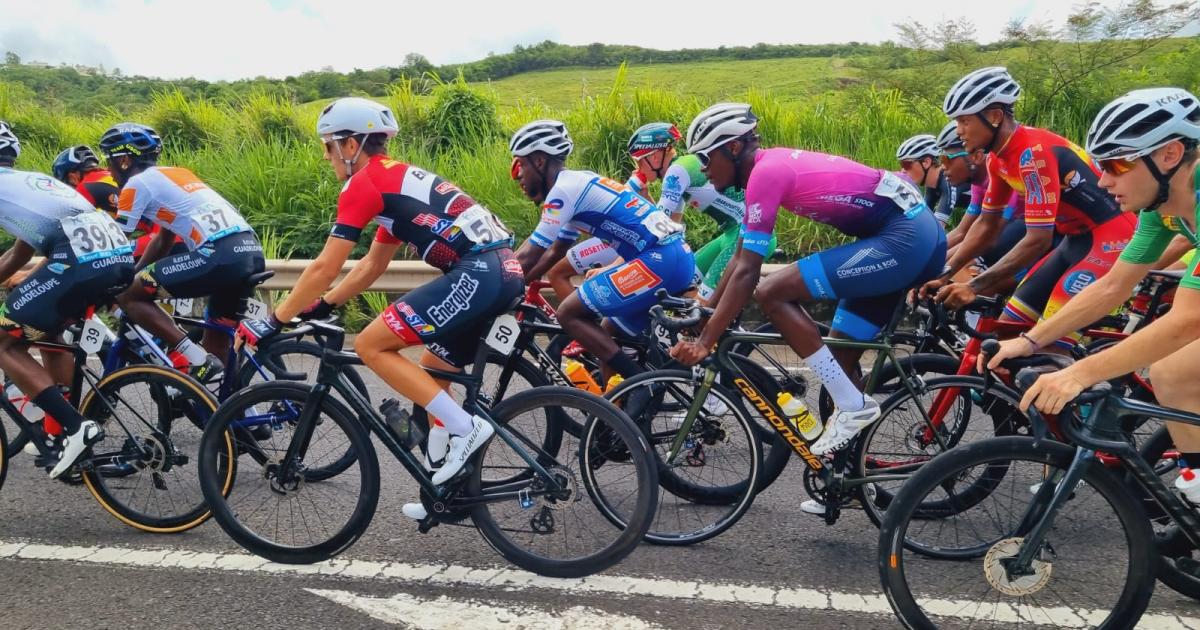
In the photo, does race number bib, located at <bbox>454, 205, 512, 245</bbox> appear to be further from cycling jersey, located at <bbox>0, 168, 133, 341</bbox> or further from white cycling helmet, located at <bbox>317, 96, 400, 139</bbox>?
cycling jersey, located at <bbox>0, 168, 133, 341</bbox>

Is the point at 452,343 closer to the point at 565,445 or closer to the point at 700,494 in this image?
the point at 565,445

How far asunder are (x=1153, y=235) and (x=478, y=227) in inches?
107

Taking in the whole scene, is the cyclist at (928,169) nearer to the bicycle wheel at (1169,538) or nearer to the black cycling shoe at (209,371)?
the bicycle wheel at (1169,538)

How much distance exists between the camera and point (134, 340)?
190 inches

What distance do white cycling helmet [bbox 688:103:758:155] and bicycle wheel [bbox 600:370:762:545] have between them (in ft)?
3.69

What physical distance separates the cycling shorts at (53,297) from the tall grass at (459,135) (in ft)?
19.1

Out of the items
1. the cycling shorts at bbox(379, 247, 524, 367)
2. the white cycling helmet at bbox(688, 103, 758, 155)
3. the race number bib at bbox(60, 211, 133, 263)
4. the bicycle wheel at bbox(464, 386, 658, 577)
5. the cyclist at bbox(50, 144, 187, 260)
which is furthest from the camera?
the cyclist at bbox(50, 144, 187, 260)

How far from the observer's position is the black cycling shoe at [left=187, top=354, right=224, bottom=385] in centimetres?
516

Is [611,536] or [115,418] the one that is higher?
[115,418]

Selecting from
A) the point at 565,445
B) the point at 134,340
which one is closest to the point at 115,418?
the point at 134,340

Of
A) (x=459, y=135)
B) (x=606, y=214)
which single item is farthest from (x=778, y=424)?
(x=459, y=135)

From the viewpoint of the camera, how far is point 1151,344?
9.12 ft

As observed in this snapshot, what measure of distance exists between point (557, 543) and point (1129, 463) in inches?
88.9

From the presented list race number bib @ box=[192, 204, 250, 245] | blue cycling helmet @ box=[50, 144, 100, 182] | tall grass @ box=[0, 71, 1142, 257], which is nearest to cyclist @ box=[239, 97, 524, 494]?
race number bib @ box=[192, 204, 250, 245]
